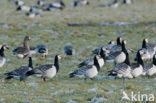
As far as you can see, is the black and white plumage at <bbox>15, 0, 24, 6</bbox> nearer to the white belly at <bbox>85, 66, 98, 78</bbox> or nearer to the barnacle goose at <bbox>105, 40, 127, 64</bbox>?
the barnacle goose at <bbox>105, 40, 127, 64</bbox>

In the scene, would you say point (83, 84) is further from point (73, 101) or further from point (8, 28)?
point (8, 28)

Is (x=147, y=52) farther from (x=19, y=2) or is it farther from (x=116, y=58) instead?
(x=19, y=2)

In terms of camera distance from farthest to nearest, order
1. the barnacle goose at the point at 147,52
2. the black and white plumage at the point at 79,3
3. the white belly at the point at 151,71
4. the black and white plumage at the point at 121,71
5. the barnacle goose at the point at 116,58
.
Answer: the black and white plumage at the point at 79,3, the barnacle goose at the point at 147,52, the barnacle goose at the point at 116,58, the white belly at the point at 151,71, the black and white plumage at the point at 121,71

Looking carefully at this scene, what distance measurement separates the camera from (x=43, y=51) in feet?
76.4

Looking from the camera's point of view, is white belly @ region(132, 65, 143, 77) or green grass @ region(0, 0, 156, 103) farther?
white belly @ region(132, 65, 143, 77)

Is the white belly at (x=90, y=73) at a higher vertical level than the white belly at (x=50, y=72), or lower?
lower

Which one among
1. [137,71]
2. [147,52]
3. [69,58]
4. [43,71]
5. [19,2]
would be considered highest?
[43,71]

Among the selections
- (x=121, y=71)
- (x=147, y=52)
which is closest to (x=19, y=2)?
(x=147, y=52)

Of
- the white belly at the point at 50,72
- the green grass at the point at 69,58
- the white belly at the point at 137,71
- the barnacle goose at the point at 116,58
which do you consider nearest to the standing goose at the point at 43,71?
the white belly at the point at 50,72

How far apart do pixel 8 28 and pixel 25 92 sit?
865 inches

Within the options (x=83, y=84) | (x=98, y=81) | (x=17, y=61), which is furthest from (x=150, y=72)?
(x=17, y=61)

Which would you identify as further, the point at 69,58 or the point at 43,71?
the point at 69,58

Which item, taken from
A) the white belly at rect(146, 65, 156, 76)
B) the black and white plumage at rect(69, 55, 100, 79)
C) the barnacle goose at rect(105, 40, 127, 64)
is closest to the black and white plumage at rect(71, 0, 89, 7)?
the barnacle goose at rect(105, 40, 127, 64)

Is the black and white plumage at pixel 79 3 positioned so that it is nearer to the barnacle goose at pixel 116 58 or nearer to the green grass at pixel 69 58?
the green grass at pixel 69 58
